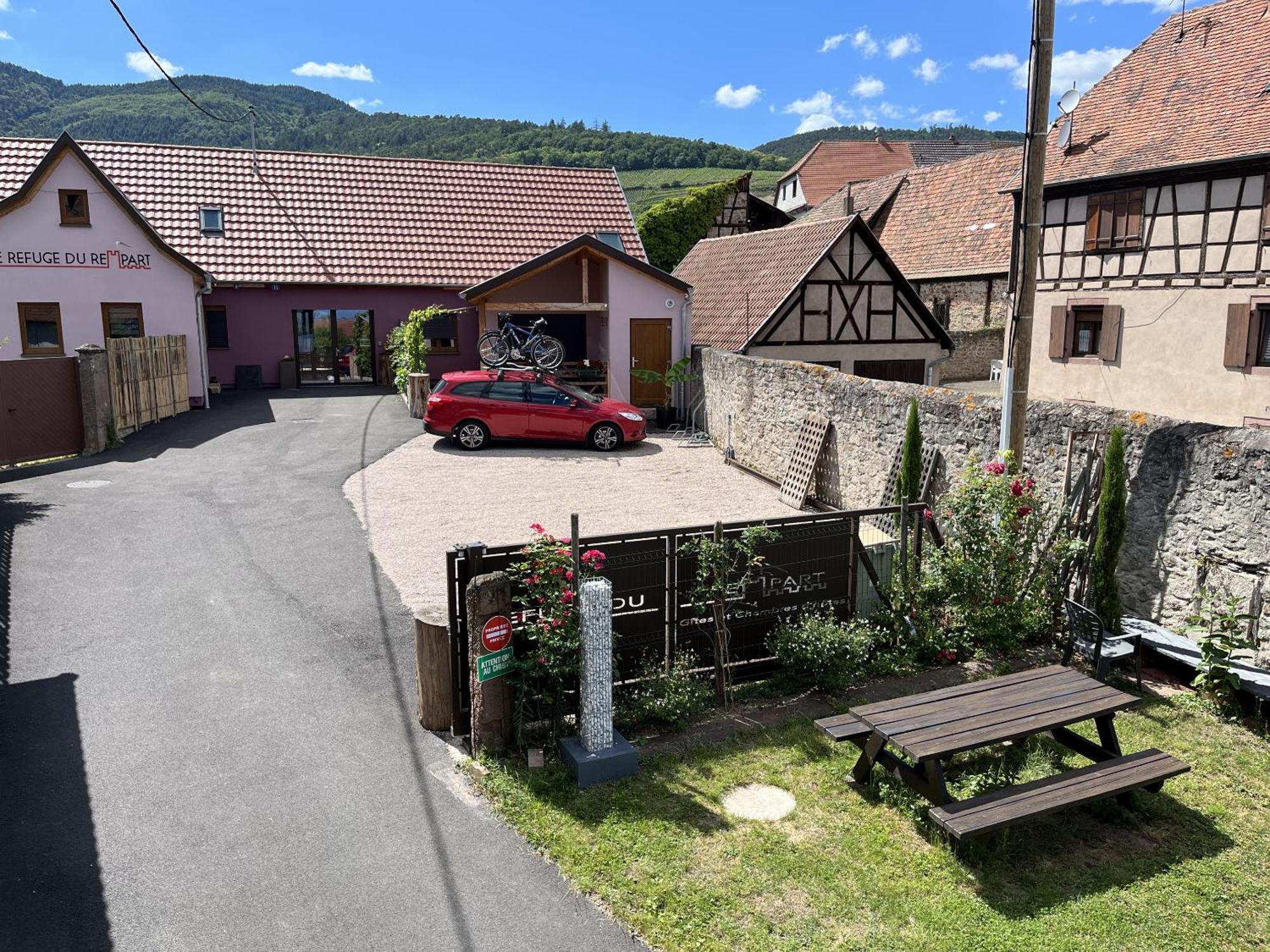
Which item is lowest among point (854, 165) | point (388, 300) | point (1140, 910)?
point (1140, 910)

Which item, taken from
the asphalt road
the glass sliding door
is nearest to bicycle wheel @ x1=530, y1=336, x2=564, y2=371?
the glass sliding door

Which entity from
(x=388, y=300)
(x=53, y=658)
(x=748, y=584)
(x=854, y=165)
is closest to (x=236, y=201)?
(x=388, y=300)

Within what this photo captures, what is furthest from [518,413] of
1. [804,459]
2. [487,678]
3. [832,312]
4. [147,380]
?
[487,678]

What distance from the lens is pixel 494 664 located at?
691cm

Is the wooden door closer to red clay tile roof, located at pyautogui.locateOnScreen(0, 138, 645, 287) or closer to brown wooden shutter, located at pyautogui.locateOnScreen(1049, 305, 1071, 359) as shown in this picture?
red clay tile roof, located at pyautogui.locateOnScreen(0, 138, 645, 287)

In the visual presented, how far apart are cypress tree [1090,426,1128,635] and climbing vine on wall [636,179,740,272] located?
30430 millimetres

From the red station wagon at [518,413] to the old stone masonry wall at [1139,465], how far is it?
16.5ft

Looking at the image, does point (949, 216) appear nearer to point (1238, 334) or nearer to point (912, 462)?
point (1238, 334)

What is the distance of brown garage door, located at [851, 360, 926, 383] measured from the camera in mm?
22359

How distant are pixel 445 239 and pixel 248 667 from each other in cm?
2171

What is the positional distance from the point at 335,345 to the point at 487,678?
22483mm

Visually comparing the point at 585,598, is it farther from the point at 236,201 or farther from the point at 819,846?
the point at 236,201

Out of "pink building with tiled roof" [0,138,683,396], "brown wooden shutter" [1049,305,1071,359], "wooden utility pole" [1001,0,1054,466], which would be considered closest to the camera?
"wooden utility pole" [1001,0,1054,466]

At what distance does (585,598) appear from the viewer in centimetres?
688
